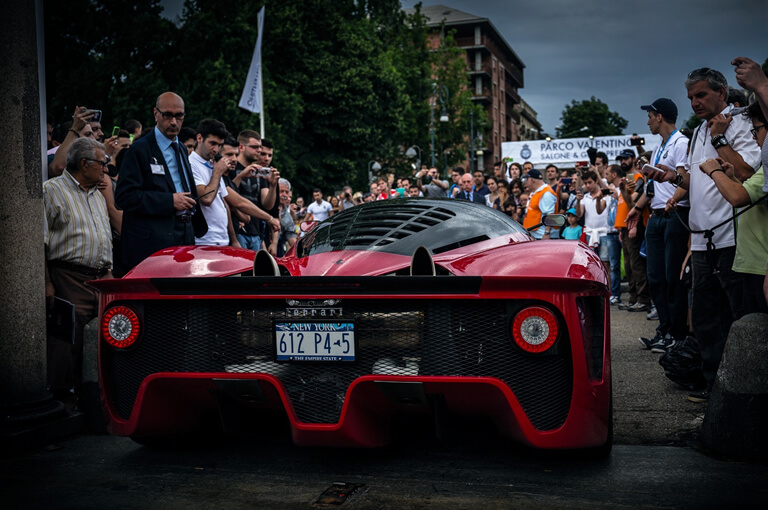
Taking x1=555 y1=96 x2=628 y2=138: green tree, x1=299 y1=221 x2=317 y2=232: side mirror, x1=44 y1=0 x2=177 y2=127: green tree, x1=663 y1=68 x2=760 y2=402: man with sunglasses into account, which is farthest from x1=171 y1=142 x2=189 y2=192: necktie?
x1=555 y1=96 x2=628 y2=138: green tree

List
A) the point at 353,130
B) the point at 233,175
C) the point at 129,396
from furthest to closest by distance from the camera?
the point at 353,130
the point at 233,175
the point at 129,396

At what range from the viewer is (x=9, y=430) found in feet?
12.7

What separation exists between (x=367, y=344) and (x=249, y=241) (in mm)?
4822

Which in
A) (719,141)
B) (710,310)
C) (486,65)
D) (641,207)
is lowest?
(710,310)

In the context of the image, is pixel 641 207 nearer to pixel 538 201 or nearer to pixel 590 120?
pixel 538 201

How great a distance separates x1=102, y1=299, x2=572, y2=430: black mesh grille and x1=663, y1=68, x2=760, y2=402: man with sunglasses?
2.00m

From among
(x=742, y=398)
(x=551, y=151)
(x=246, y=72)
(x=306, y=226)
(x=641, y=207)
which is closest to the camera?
(x=742, y=398)

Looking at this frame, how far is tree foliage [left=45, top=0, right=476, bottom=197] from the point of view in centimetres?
2681

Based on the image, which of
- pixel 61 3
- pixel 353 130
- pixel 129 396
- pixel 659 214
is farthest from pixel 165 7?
pixel 129 396

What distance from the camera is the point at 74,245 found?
4852mm

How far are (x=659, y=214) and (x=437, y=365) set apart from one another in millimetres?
4103

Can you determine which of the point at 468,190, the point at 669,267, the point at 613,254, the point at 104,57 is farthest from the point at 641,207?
the point at 104,57

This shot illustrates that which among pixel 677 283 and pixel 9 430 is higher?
pixel 677 283

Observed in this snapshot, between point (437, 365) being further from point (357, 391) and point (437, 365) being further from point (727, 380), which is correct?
point (727, 380)
